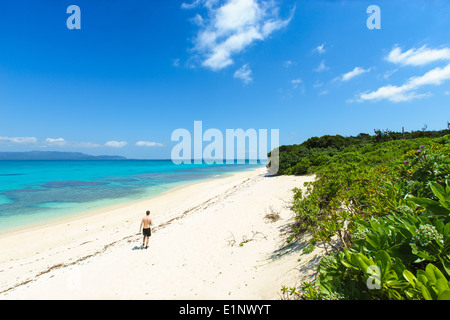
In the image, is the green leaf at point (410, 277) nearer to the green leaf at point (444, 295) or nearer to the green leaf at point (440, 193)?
the green leaf at point (444, 295)

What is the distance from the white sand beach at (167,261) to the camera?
4270mm

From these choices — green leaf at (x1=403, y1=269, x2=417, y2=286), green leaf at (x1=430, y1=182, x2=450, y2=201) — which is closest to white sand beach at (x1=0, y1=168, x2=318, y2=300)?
green leaf at (x1=403, y1=269, x2=417, y2=286)

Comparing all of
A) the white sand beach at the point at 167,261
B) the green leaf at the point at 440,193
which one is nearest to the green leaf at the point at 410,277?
the green leaf at the point at 440,193

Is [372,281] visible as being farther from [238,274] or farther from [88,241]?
[88,241]

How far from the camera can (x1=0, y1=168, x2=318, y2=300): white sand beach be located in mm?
4270

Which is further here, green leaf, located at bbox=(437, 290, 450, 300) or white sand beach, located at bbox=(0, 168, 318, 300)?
white sand beach, located at bbox=(0, 168, 318, 300)

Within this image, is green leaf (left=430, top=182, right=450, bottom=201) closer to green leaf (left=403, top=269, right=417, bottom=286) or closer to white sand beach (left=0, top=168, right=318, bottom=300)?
green leaf (left=403, top=269, right=417, bottom=286)

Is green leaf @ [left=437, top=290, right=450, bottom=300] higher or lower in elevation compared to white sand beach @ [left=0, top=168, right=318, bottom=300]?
higher

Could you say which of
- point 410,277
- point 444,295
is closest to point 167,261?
point 410,277

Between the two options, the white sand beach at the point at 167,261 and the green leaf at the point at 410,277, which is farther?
the white sand beach at the point at 167,261

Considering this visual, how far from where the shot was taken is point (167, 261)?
6.14 meters

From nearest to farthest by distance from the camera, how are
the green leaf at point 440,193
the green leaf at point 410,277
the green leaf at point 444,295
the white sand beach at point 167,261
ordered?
the green leaf at point 444,295, the green leaf at point 410,277, the green leaf at point 440,193, the white sand beach at point 167,261
